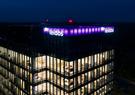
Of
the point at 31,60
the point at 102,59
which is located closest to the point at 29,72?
the point at 31,60

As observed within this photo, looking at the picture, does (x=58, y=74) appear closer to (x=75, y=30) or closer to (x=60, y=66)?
(x=60, y=66)

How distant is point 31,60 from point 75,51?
12444 millimetres

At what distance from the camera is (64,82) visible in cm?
5584

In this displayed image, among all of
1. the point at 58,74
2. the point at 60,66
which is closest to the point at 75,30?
the point at 60,66

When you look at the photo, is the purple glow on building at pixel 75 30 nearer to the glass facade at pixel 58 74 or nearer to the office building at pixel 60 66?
the office building at pixel 60 66

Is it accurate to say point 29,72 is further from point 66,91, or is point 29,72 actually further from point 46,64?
point 66,91

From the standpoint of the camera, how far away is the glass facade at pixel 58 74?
2216 inches

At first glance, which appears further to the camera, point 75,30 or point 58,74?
point 75,30

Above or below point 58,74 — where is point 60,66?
above

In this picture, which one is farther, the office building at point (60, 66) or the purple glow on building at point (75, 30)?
the purple glow on building at point (75, 30)

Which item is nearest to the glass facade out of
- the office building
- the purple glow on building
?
the office building

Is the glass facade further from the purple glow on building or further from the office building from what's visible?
the purple glow on building

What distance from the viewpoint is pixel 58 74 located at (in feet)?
187

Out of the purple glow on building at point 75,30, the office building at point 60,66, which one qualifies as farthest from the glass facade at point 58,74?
the purple glow on building at point 75,30
